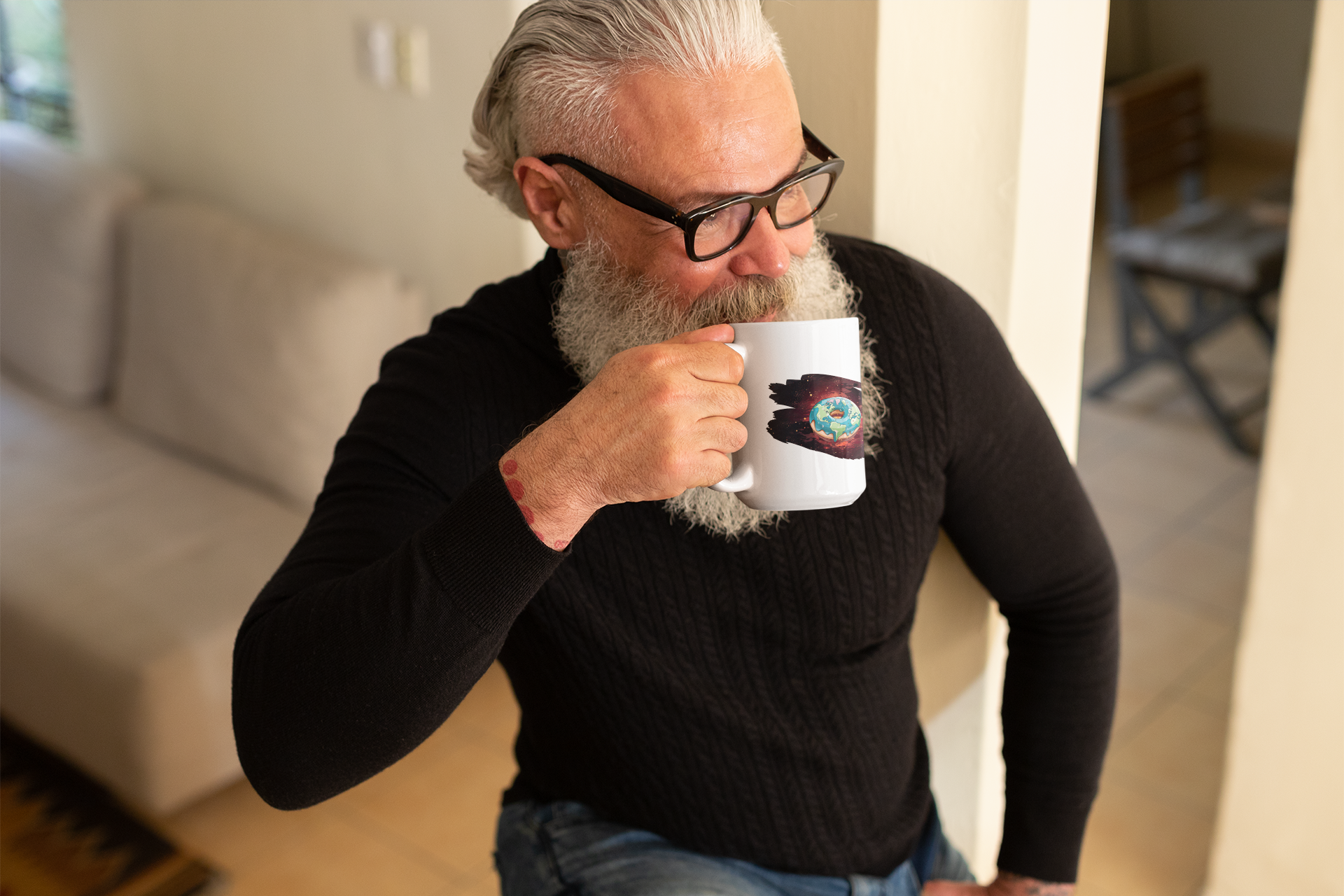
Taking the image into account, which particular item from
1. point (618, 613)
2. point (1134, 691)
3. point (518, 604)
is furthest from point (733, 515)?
point (1134, 691)

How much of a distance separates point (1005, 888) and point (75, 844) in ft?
5.70

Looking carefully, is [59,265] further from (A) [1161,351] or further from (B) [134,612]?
(A) [1161,351]

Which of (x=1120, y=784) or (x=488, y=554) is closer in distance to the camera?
(x=488, y=554)

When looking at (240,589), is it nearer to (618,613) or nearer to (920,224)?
(618,613)

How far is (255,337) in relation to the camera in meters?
2.43

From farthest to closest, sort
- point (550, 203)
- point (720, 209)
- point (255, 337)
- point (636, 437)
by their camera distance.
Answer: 1. point (255, 337)
2. point (550, 203)
3. point (720, 209)
4. point (636, 437)

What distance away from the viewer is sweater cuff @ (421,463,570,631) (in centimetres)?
83

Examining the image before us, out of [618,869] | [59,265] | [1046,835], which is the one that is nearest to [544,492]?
[618,869]

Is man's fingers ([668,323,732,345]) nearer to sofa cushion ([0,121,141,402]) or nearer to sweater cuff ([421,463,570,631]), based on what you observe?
sweater cuff ([421,463,570,631])

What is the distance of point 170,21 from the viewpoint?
272 cm

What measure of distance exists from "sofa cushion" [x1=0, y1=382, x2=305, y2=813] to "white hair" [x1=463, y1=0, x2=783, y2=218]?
1369 millimetres

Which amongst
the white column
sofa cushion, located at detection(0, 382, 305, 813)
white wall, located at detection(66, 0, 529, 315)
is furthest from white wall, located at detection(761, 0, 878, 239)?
sofa cushion, located at detection(0, 382, 305, 813)

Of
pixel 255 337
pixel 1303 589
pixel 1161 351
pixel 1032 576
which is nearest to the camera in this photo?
pixel 1032 576

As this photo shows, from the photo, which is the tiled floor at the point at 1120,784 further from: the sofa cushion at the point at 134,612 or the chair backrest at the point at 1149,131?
the chair backrest at the point at 1149,131
